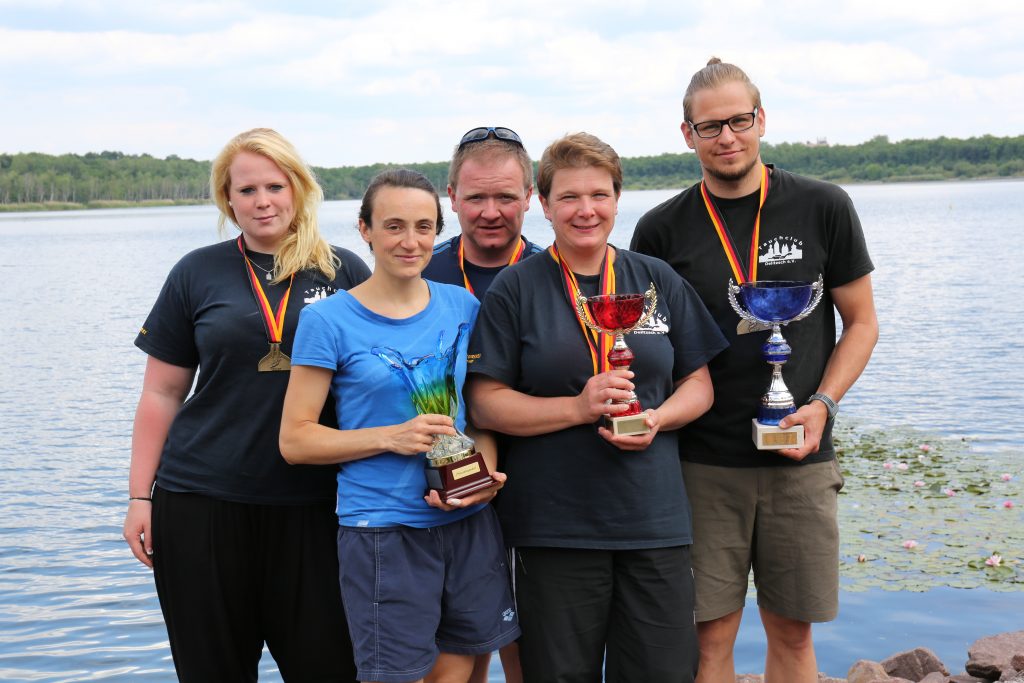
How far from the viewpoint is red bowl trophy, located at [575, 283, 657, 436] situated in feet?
10.2

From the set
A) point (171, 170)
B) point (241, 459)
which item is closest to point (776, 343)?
point (241, 459)

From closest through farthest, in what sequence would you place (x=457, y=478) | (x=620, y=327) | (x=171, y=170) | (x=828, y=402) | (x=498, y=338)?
1. (x=457, y=478)
2. (x=620, y=327)
3. (x=498, y=338)
4. (x=828, y=402)
5. (x=171, y=170)

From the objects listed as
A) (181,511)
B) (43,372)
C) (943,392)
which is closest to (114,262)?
(43,372)

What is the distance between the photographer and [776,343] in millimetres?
3537

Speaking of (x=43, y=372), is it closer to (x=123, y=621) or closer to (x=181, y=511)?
(x=123, y=621)

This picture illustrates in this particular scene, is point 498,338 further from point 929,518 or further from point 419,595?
point 929,518

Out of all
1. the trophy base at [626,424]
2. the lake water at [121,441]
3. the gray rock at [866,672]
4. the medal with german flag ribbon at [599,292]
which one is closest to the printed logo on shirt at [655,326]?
the medal with german flag ribbon at [599,292]

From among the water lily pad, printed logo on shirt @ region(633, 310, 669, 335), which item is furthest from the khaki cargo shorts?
the water lily pad

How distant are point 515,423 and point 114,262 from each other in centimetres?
4089

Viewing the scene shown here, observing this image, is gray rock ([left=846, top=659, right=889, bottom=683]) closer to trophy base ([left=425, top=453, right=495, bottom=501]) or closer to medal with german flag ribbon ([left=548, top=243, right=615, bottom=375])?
medal with german flag ribbon ([left=548, top=243, right=615, bottom=375])

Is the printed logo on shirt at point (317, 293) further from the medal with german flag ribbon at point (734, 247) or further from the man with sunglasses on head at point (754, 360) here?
the medal with german flag ribbon at point (734, 247)

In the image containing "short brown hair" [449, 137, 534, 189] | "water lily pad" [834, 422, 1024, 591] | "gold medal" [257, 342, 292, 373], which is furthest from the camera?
"water lily pad" [834, 422, 1024, 591]

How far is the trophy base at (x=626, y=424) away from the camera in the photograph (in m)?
3.10

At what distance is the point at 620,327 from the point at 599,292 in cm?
22
